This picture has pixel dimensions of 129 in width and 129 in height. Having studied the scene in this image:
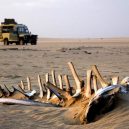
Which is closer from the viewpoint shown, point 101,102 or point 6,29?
point 101,102

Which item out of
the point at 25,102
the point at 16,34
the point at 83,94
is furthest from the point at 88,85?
the point at 16,34

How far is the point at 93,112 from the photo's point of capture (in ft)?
12.3

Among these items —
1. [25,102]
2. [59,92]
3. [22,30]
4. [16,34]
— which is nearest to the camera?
[59,92]

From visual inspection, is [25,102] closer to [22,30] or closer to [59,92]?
[59,92]

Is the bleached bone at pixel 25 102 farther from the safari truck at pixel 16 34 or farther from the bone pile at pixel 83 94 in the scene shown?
the safari truck at pixel 16 34

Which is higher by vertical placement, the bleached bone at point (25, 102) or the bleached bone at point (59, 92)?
the bleached bone at point (59, 92)

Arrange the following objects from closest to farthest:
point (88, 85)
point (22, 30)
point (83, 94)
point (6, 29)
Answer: point (88, 85) → point (83, 94) → point (22, 30) → point (6, 29)

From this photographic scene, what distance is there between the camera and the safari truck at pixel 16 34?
111 ft

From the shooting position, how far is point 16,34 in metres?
33.9

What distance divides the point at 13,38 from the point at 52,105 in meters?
29.6

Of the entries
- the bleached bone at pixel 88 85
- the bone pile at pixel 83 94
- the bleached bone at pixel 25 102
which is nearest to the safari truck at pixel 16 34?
the bone pile at pixel 83 94

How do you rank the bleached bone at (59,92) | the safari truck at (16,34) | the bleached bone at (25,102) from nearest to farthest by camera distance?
the bleached bone at (59,92) → the bleached bone at (25,102) → the safari truck at (16,34)

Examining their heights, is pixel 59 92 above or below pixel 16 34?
above

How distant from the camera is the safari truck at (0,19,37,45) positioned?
33.9 m
